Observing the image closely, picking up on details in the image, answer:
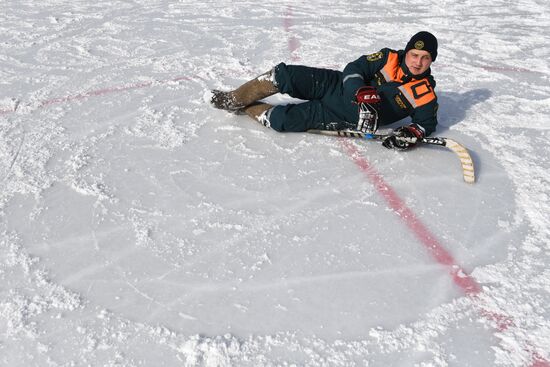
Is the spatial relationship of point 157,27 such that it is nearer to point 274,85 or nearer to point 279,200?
point 274,85

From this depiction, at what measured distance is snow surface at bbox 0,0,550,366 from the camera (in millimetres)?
1714

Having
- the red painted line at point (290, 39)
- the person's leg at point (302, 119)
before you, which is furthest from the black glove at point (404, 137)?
the red painted line at point (290, 39)

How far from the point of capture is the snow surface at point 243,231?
171 cm

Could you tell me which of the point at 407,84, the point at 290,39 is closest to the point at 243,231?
the point at 407,84

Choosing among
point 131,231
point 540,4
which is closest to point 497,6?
point 540,4

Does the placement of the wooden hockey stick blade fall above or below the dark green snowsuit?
below

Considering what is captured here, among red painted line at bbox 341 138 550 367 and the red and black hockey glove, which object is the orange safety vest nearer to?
the red and black hockey glove

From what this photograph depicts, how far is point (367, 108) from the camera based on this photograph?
2.95m

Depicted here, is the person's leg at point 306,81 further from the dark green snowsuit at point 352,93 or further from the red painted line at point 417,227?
the red painted line at point 417,227

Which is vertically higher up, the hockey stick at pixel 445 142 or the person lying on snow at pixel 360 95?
the person lying on snow at pixel 360 95

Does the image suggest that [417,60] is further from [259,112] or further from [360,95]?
[259,112]

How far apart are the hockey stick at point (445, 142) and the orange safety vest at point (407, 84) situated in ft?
0.83

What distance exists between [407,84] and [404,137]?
387mm

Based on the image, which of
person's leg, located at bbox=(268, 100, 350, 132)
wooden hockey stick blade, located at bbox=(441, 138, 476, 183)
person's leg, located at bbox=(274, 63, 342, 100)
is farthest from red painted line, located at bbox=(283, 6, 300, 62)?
wooden hockey stick blade, located at bbox=(441, 138, 476, 183)
